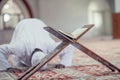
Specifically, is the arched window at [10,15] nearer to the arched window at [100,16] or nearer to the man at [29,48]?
the arched window at [100,16]

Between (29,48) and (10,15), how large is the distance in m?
13.9

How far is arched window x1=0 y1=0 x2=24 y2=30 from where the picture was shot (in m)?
18.4

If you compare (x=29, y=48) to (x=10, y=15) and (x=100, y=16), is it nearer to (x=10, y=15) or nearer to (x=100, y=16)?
(x=10, y=15)

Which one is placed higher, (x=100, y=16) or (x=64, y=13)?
(x=64, y=13)

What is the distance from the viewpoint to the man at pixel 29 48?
Result: 5.17 m

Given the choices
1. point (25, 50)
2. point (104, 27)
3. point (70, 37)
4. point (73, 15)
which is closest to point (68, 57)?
point (25, 50)

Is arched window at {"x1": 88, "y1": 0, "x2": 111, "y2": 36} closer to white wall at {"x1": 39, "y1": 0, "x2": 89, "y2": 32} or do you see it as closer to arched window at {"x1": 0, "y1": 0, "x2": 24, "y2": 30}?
white wall at {"x1": 39, "y1": 0, "x2": 89, "y2": 32}

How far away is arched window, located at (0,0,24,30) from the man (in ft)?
42.2

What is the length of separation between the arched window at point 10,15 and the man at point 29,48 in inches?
507

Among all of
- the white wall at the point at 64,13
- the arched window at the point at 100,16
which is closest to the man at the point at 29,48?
the white wall at the point at 64,13

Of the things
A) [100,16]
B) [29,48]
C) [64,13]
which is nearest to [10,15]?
[64,13]

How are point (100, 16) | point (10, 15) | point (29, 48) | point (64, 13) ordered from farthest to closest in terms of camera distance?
point (100, 16), point (64, 13), point (10, 15), point (29, 48)

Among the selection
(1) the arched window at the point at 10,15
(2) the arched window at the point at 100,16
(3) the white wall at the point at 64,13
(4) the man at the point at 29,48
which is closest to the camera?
(4) the man at the point at 29,48

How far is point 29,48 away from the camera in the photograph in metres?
5.30
